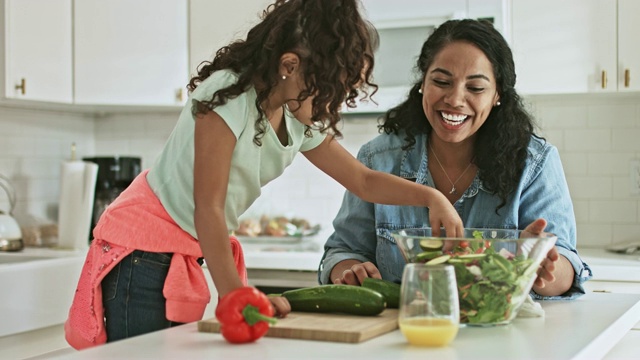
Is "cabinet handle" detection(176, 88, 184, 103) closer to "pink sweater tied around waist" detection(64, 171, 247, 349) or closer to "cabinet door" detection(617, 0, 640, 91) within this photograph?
"cabinet door" detection(617, 0, 640, 91)

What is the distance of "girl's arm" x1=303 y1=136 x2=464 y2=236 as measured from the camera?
5.56 feet

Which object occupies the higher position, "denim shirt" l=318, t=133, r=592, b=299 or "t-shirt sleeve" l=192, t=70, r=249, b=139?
"t-shirt sleeve" l=192, t=70, r=249, b=139

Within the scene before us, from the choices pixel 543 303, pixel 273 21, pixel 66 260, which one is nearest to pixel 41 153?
pixel 66 260

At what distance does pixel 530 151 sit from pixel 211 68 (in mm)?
837

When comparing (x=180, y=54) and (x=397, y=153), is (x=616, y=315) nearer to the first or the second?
(x=397, y=153)

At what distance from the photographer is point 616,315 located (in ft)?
5.47

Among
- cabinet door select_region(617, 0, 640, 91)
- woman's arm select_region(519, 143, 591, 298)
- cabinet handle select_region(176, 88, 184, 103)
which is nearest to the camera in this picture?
woman's arm select_region(519, 143, 591, 298)

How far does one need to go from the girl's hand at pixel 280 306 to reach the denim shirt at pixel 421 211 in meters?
0.61

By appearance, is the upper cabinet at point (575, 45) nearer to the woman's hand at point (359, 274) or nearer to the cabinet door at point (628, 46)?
the cabinet door at point (628, 46)

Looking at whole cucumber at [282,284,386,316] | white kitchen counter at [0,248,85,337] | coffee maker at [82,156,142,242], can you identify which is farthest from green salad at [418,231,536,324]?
coffee maker at [82,156,142,242]

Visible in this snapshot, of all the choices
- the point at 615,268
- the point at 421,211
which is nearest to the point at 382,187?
the point at 421,211

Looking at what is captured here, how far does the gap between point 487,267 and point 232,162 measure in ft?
1.88

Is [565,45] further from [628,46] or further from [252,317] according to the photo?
[252,317]

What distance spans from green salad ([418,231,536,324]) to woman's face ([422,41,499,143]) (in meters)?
0.69
